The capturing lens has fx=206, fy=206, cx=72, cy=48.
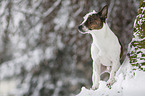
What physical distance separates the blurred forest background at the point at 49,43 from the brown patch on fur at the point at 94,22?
2.28 m

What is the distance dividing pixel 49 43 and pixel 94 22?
352cm

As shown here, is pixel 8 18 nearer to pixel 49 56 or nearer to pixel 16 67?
pixel 49 56

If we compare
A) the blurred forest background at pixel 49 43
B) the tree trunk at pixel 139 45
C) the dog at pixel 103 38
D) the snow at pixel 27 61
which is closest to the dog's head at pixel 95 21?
the dog at pixel 103 38

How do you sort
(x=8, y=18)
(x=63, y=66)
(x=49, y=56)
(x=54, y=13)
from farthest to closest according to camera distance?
(x=63, y=66), (x=49, y=56), (x=54, y=13), (x=8, y=18)

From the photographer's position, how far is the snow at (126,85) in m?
1.50

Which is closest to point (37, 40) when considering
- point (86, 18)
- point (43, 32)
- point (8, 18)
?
point (43, 32)

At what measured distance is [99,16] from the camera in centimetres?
187

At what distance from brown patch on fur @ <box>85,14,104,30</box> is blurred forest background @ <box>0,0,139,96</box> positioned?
89.9 inches

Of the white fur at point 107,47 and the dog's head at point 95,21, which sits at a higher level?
the dog's head at point 95,21

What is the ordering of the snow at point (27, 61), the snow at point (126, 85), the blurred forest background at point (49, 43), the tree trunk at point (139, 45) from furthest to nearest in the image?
the snow at point (27, 61)
the blurred forest background at point (49, 43)
the tree trunk at point (139, 45)
the snow at point (126, 85)

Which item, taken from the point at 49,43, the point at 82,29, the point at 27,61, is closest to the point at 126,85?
the point at 82,29

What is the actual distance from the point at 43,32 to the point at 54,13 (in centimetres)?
58

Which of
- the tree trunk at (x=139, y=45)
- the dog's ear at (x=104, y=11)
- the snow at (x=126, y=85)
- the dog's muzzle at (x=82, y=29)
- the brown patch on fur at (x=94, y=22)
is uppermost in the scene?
the dog's ear at (x=104, y=11)

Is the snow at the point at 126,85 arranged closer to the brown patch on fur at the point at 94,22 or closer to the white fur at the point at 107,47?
Answer: the white fur at the point at 107,47
